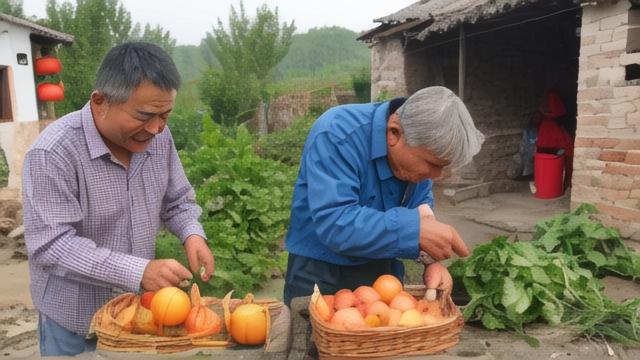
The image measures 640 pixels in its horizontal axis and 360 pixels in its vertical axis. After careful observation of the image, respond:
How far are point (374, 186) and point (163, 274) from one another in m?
0.81

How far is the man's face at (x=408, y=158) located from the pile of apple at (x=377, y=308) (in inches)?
15.0

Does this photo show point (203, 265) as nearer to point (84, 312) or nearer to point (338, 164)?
point (84, 312)

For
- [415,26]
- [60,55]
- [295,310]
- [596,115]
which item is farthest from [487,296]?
[60,55]

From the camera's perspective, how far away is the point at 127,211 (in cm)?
197

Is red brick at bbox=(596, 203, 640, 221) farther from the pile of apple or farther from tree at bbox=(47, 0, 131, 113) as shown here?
tree at bbox=(47, 0, 131, 113)

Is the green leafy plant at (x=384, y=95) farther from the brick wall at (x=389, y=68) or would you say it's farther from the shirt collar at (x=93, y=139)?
the shirt collar at (x=93, y=139)

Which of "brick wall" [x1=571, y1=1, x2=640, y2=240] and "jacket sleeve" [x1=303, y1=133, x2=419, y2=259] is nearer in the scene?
"jacket sleeve" [x1=303, y1=133, x2=419, y2=259]

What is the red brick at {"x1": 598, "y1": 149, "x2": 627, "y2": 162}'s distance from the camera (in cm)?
601

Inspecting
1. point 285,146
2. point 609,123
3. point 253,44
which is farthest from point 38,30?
point 253,44

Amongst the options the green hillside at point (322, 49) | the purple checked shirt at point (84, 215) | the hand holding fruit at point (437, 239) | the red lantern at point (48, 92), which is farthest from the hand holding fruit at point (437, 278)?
the green hillside at point (322, 49)

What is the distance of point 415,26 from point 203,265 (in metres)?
7.58

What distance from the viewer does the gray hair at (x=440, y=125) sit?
1.80 metres

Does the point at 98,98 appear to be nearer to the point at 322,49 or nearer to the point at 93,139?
the point at 93,139

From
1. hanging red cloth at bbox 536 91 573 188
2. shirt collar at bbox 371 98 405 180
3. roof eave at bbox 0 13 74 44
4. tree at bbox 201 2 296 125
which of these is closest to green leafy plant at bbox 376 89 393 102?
hanging red cloth at bbox 536 91 573 188
